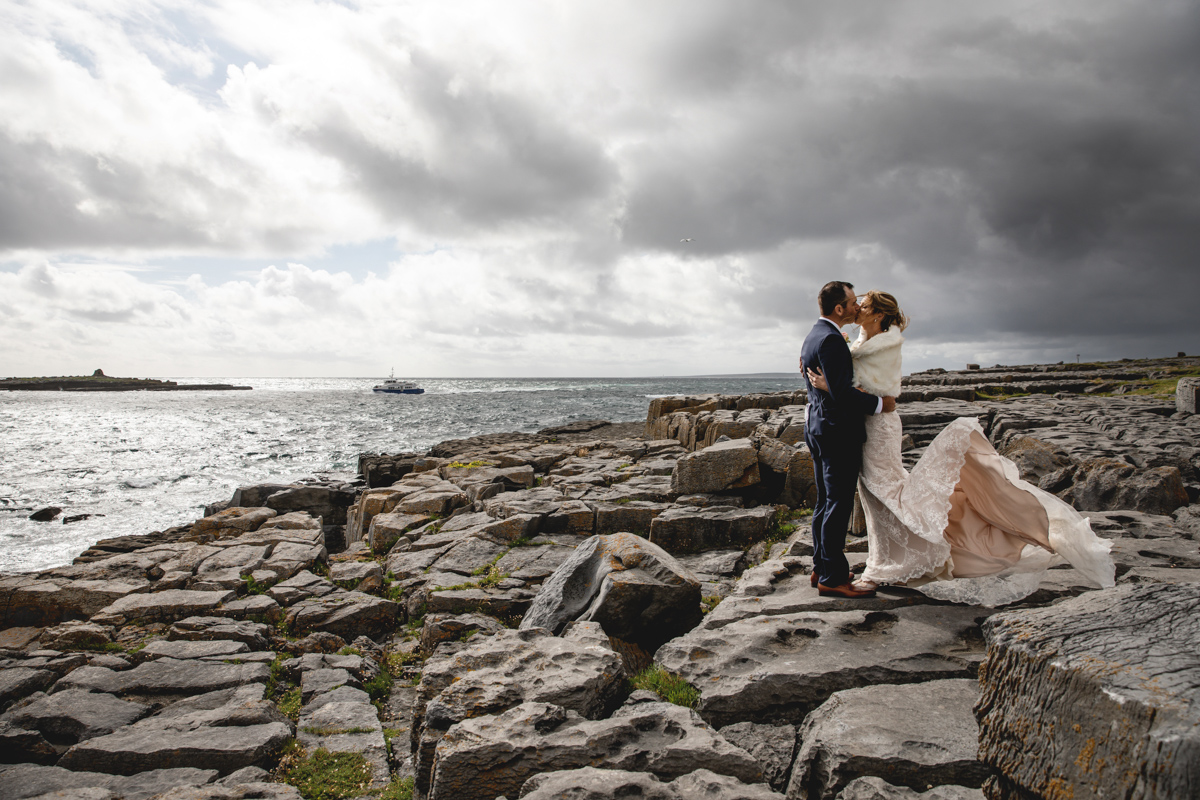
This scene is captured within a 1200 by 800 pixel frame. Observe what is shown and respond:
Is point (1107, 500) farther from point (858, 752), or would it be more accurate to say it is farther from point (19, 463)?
point (19, 463)

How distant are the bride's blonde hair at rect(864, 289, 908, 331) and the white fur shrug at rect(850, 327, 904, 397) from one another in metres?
0.07

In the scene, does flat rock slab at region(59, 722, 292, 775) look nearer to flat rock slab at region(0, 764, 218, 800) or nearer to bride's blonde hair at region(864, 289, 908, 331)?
flat rock slab at region(0, 764, 218, 800)

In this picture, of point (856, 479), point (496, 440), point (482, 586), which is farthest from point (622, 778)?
point (496, 440)

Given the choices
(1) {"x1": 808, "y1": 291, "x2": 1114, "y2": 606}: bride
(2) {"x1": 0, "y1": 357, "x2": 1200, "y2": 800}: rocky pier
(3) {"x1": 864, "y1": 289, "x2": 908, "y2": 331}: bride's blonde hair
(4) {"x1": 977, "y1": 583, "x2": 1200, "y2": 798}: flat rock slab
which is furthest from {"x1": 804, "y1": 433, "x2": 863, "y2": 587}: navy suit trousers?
(4) {"x1": 977, "y1": 583, "x2": 1200, "y2": 798}: flat rock slab

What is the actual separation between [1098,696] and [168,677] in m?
8.99

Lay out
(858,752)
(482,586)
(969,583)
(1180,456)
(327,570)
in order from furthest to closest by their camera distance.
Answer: (327,570) → (1180,456) → (482,586) → (969,583) → (858,752)

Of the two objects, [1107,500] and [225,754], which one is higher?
[1107,500]

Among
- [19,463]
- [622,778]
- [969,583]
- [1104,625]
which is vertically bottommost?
[19,463]

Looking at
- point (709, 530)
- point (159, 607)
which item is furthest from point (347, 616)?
point (709, 530)

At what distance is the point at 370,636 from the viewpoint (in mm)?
9273

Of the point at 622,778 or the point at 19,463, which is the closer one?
the point at 622,778

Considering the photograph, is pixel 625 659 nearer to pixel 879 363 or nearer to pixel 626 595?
pixel 626 595

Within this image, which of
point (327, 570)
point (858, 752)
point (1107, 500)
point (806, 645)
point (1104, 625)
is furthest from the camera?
point (327, 570)

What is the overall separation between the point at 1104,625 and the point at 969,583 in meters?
2.97
